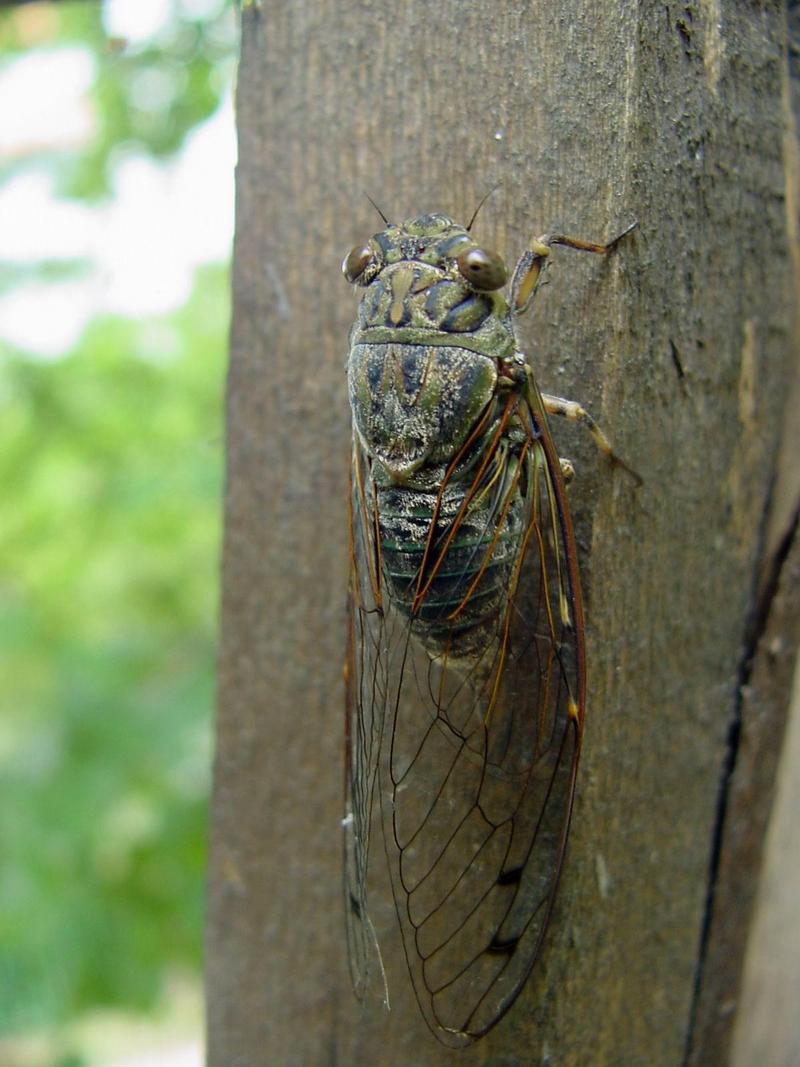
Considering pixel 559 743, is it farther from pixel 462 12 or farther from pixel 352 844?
pixel 462 12

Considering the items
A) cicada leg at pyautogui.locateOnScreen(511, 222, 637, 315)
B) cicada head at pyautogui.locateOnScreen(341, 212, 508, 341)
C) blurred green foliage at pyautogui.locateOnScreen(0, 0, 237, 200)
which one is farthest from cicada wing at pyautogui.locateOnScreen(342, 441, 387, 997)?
blurred green foliage at pyautogui.locateOnScreen(0, 0, 237, 200)

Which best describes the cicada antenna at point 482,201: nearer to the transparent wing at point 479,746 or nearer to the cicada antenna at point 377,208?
the cicada antenna at point 377,208

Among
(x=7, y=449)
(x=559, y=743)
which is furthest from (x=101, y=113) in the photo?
(x=559, y=743)

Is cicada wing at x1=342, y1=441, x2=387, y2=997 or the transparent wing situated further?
cicada wing at x1=342, y1=441, x2=387, y2=997

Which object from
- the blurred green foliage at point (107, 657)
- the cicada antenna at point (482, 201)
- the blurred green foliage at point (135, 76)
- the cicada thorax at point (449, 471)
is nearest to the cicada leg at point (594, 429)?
the cicada thorax at point (449, 471)

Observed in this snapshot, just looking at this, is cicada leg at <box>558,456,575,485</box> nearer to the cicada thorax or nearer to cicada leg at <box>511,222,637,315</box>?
the cicada thorax

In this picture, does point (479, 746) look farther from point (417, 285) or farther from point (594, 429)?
point (417, 285)
